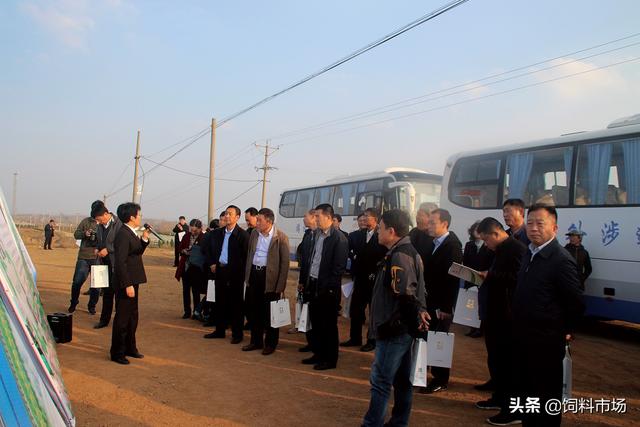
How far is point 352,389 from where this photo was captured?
5062 millimetres

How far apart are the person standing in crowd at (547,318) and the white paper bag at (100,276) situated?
612cm

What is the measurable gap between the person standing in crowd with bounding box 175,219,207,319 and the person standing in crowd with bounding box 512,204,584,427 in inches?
225

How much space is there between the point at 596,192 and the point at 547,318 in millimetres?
5806

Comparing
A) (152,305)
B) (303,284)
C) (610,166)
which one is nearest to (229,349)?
(303,284)

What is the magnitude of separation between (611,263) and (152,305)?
8661 millimetres

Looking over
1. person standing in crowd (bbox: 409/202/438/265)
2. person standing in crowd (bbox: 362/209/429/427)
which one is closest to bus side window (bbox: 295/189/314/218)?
person standing in crowd (bbox: 409/202/438/265)

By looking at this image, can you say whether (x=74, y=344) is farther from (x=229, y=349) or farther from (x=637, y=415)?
(x=637, y=415)

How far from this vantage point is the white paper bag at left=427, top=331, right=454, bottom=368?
4.75 m

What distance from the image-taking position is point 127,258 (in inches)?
228

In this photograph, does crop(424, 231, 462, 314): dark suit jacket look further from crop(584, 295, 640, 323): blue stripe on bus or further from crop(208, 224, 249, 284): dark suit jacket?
crop(584, 295, 640, 323): blue stripe on bus

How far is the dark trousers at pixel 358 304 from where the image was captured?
23.0 ft

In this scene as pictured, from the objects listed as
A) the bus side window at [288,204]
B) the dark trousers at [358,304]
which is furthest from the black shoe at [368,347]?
the bus side window at [288,204]

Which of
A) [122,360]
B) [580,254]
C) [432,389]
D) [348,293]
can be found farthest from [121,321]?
[580,254]

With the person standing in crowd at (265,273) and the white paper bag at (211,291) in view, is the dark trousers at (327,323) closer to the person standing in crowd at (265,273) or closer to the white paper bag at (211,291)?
the person standing in crowd at (265,273)
